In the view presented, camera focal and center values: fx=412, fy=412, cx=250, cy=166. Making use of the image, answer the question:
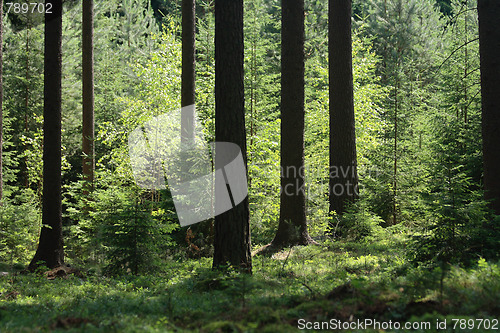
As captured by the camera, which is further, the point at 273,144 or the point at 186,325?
the point at 273,144

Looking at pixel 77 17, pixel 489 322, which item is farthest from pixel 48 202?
pixel 77 17

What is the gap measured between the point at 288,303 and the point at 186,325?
1208 mm

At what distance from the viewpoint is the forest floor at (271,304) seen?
385 centimetres

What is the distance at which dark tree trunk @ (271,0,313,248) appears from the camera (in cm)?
1023

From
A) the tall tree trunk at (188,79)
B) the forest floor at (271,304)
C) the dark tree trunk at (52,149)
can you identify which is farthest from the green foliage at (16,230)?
the tall tree trunk at (188,79)

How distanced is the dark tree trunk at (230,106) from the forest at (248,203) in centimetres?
3

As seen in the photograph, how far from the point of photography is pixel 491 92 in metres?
7.00

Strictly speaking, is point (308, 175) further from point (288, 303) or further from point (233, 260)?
point (288, 303)

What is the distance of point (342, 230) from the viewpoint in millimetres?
10797

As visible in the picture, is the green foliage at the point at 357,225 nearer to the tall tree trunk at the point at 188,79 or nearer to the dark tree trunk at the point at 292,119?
the dark tree trunk at the point at 292,119

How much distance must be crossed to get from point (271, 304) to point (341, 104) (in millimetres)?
7893

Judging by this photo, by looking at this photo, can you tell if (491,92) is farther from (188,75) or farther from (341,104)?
(188,75)

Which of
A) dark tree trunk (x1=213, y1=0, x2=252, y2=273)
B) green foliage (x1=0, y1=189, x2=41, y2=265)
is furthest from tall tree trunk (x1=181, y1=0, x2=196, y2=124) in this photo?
dark tree trunk (x1=213, y1=0, x2=252, y2=273)

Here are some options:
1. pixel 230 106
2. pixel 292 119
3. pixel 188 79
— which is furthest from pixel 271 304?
pixel 188 79
